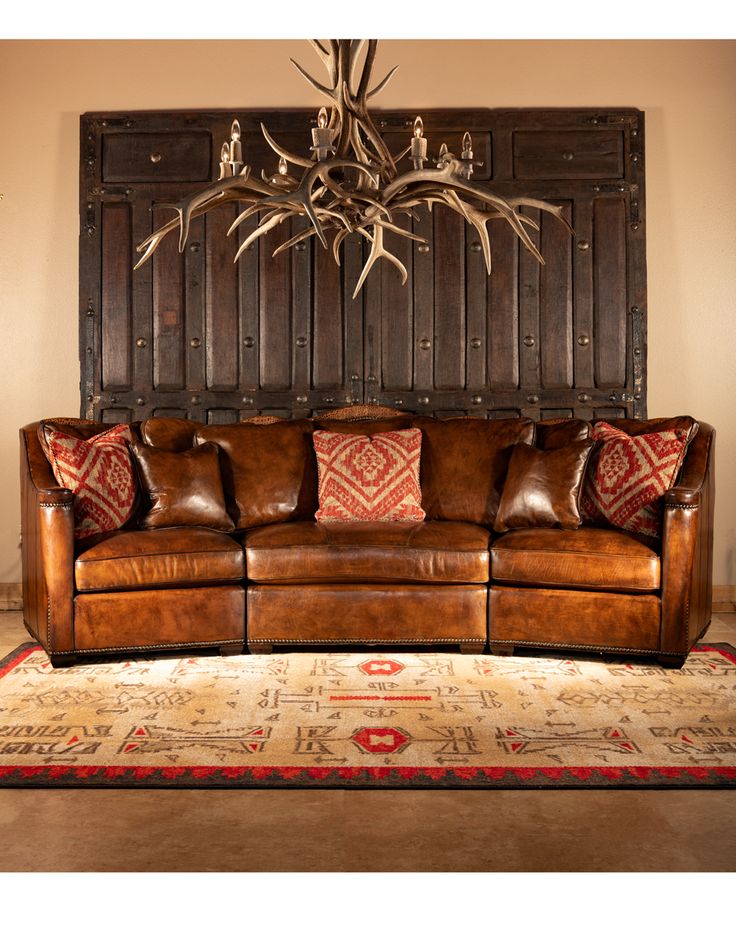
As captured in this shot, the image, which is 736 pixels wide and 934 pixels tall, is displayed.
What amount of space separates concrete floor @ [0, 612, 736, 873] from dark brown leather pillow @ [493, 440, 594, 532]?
1.85 meters

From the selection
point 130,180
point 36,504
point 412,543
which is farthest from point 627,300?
point 36,504

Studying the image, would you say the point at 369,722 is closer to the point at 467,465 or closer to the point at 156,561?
the point at 156,561

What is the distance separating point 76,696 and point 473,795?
161 centimetres

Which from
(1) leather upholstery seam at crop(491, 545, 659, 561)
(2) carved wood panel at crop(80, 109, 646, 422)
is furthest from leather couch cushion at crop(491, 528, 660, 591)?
(2) carved wood panel at crop(80, 109, 646, 422)

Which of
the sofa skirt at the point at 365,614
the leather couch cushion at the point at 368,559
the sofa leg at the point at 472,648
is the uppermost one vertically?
the leather couch cushion at the point at 368,559

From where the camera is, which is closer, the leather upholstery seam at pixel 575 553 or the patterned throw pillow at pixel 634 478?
the leather upholstery seam at pixel 575 553

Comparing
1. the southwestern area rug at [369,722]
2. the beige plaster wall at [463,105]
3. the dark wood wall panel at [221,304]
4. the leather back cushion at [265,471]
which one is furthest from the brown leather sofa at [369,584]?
the dark wood wall panel at [221,304]

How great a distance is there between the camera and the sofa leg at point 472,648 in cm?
391

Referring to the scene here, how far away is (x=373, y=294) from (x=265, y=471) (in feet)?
4.16

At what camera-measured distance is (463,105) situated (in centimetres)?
505

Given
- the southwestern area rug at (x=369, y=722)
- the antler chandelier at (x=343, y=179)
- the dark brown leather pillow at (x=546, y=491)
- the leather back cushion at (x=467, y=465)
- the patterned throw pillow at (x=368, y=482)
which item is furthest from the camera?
the leather back cushion at (x=467, y=465)

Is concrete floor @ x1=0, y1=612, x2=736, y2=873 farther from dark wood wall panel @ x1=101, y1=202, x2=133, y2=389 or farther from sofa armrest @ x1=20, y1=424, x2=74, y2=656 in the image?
dark wood wall panel @ x1=101, y1=202, x2=133, y2=389

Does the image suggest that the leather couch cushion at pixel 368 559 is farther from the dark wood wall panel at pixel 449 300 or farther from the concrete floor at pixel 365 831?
the concrete floor at pixel 365 831

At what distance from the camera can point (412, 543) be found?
3889 mm
